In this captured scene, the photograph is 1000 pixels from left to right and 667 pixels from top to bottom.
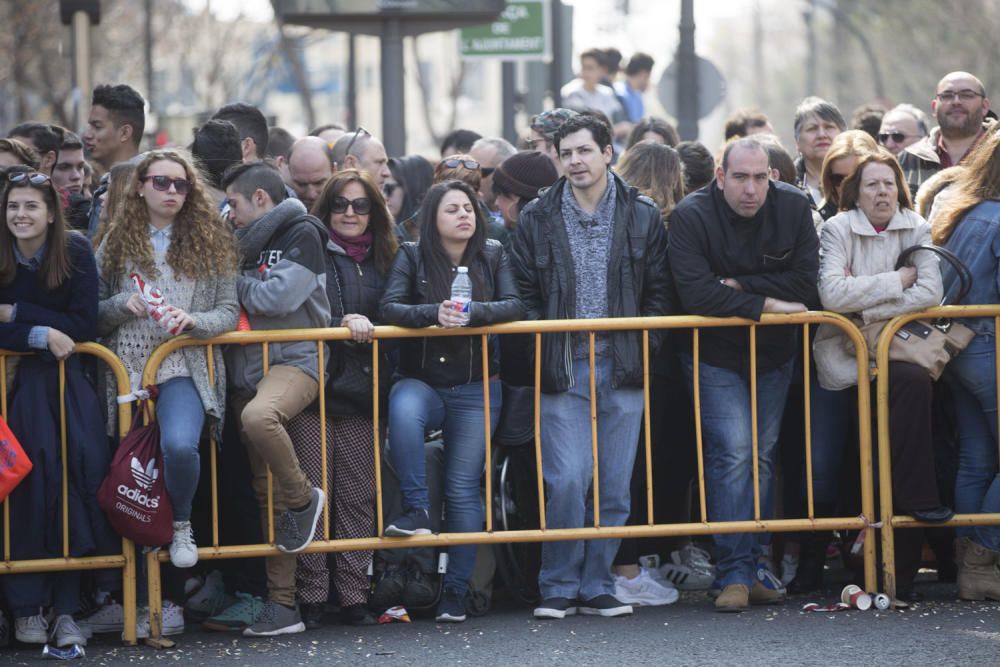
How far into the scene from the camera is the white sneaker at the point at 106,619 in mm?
7617

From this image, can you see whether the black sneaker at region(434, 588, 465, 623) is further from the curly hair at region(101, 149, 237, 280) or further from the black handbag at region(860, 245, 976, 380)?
the black handbag at region(860, 245, 976, 380)

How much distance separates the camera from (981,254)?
8.01 metres

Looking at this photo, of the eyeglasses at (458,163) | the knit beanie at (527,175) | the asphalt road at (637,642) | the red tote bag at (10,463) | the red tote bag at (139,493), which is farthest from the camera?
the eyeglasses at (458,163)

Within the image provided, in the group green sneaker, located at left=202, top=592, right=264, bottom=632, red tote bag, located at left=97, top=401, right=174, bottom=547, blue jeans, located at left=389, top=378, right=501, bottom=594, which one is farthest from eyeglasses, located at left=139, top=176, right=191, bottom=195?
green sneaker, located at left=202, top=592, right=264, bottom=632

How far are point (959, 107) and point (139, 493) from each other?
5.31 meters

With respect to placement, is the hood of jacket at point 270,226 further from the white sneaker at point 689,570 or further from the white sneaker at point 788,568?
the white sneaker at point 788,568

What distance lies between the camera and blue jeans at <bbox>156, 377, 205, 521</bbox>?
285 inches

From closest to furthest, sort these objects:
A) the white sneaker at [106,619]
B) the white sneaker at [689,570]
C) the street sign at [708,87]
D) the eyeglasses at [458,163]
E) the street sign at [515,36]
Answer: the white sneaker at [106,619]
the white sneaker at [689,570]
the eyeglasses at [458,163]
the street sign at [708,87]
the street sign at [515,36]

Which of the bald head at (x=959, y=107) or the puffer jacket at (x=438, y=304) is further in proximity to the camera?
the bald head at (x=959, y=107)

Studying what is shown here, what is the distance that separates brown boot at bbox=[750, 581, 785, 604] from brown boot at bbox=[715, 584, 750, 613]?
10 centimetres

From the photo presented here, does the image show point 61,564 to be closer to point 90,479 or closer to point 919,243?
point 90,479

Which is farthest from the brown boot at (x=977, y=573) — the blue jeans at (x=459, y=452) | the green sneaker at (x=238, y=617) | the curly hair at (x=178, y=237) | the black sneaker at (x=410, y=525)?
the curly hair at (x=178, y=237)

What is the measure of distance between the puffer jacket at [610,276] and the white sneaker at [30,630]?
8.30 ft

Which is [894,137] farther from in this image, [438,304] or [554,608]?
[554,608]
